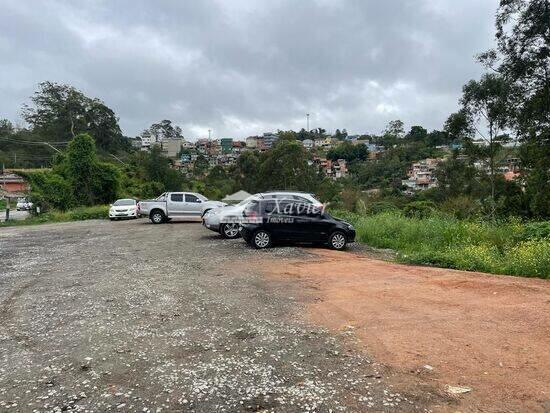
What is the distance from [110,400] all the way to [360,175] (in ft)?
214

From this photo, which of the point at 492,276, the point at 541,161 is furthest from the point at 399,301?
the point at 541,161

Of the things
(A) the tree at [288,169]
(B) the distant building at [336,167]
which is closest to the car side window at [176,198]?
(A) the tree at [288,169]

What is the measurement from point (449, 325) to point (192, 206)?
63.3 feet

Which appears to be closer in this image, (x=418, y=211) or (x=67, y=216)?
(x=418, y=211)

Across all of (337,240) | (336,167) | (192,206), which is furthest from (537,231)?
(336,167)

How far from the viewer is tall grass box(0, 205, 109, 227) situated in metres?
27.7

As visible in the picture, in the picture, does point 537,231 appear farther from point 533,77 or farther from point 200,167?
point 200,167

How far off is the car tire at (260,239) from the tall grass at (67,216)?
1927 cm

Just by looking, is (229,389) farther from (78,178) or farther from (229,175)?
(229,175)

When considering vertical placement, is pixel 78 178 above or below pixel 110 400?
above

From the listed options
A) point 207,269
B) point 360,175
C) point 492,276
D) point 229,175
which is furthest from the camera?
point 360,175

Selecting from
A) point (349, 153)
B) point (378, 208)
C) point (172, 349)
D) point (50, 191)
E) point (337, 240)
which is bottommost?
point (172, 349)

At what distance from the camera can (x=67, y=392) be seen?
402 centimetres

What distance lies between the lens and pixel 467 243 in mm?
12320
